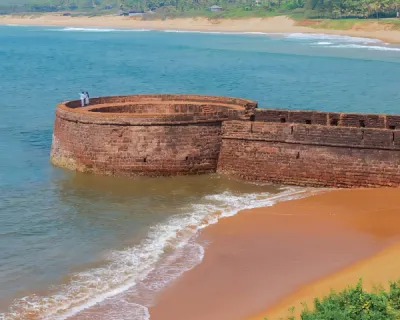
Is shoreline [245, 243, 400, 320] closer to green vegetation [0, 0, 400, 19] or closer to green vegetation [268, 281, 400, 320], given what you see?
green vegetation [268, 281, 400, 320]

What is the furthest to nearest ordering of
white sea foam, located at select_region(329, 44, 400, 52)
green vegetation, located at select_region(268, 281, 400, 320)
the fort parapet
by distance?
white sea foam, located at select_region(329, 44, 400, 52)
the fort parapet
green vegetation, located at select_region(268, 281, 400, 320)

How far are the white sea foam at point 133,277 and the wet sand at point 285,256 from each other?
15.4 inches

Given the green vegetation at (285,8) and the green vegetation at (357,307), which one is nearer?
the green vegetation at (357,307)

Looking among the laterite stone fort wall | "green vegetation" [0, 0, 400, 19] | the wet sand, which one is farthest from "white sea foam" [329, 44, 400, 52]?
the wet sand

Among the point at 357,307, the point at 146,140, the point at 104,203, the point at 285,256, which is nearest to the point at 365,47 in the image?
the point at 146,140

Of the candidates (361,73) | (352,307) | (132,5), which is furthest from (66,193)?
(132,5)

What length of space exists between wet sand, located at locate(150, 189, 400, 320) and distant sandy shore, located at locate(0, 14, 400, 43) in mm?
73355

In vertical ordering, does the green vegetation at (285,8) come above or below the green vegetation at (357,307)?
above

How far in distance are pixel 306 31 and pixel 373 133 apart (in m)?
98.2

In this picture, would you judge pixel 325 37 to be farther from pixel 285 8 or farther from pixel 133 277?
pixel 133 277

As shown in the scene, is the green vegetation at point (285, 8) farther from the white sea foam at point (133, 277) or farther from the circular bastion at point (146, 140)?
the white sea foam at point (133, 277)

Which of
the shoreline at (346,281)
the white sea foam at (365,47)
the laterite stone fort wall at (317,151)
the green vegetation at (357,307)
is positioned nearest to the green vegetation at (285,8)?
the white sea foam at (365,47)

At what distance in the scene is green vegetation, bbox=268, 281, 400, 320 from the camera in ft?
39.4

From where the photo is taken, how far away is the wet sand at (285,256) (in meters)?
14.7
